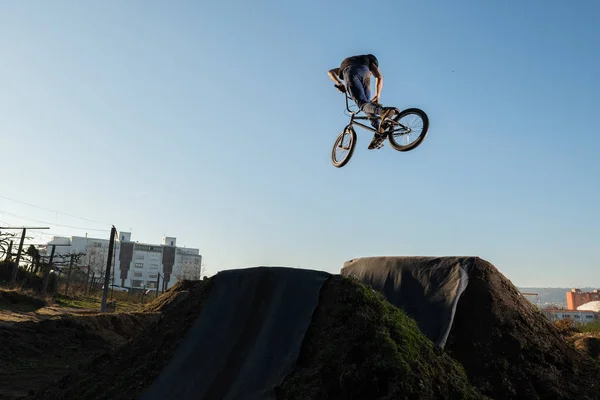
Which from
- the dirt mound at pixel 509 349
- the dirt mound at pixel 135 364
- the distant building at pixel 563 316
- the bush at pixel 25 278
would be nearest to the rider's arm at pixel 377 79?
the dirt mound at pixel 509 349

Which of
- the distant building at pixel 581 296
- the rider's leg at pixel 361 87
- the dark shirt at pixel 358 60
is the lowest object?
the distant building at pixel 581 296

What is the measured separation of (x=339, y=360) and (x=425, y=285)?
3.46 meters

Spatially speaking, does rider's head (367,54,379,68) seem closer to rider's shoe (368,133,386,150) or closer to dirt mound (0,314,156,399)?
rider's shoe (368,133,386,150)

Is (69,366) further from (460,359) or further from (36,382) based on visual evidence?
(460,359)

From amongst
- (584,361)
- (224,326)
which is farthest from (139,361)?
(584,361)

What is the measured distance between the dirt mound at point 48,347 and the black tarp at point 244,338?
12.8 ft

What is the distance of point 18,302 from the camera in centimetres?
2206

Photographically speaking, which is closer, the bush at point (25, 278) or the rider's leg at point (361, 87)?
the rider's leg at point (361, 87)

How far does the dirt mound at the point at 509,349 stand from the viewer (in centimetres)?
660

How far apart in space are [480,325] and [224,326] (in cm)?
388

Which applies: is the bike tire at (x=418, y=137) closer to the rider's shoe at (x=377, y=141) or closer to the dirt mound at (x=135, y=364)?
the rider's shoe at (x=377, y=141)

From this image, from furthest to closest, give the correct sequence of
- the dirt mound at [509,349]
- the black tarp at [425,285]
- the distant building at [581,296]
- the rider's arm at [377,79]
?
the distant building at [581,296]
the rider's arm at [377,79]
the black tarp at [425,285]
the dirt mound at [509,349]

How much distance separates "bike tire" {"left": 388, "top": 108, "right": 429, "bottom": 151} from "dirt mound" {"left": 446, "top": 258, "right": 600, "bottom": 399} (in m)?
2.37

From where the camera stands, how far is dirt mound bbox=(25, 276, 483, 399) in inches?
183
